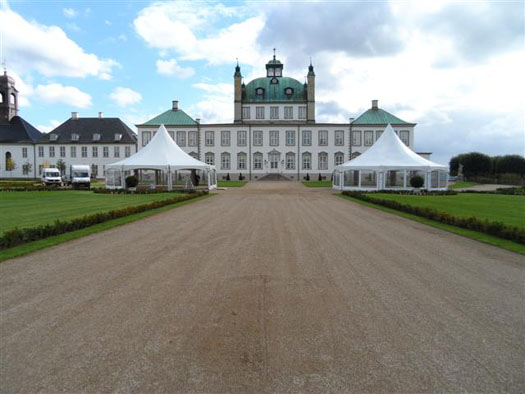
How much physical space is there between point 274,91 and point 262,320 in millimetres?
58764

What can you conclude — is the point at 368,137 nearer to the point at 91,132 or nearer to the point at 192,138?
the point at 192,138

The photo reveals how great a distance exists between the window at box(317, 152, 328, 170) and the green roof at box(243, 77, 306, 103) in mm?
9984

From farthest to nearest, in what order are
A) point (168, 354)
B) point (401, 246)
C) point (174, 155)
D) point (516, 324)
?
point (174, 155) → point (401, 246) → point (516, 324) → point (168, 354)

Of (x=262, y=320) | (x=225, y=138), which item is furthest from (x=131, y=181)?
(x=262, y=320)

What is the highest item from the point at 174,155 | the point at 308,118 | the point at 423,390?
the point at 308,118

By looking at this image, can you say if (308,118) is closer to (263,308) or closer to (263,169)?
(263,169)

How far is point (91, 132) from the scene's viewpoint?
6162 centimetres

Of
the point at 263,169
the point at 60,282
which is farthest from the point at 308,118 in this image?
the point at 60,282

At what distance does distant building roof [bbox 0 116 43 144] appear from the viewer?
62.1 meters

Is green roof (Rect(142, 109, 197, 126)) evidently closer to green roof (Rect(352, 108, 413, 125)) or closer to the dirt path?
green roof (Rect(352, 108, 413, 125))

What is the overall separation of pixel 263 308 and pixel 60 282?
3159 millimetres

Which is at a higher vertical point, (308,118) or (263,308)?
(308,118)

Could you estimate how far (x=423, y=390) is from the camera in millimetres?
2812

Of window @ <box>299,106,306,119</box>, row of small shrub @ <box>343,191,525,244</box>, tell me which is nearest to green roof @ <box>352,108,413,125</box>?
window @ <box>299,106,306,119</box>
